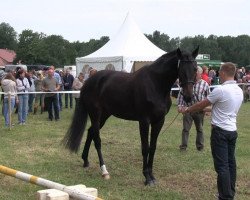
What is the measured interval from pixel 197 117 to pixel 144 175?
10.3 feet

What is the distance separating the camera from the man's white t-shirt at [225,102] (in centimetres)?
493

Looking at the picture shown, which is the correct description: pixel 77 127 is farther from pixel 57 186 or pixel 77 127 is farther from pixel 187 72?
pixel 57 186

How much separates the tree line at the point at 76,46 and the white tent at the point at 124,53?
161 ft

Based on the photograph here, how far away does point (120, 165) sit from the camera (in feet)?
24.9

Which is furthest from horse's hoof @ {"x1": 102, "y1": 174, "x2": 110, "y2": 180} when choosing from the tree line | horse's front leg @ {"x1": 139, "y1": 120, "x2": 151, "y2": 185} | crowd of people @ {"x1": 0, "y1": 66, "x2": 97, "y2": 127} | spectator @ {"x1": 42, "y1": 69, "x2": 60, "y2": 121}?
the tree line

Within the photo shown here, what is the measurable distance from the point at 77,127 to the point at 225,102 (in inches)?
133

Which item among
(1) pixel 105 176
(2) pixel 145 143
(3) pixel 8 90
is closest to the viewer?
(2) pixel 145 143

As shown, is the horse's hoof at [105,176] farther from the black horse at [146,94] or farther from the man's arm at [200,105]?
the man's arm at [200,105]

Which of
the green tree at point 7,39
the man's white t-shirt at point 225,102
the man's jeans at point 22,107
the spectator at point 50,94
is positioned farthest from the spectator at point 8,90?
the green tree at point 7,39

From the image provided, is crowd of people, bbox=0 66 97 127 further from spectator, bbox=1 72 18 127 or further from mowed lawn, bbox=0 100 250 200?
mowed lawn, bbox=0 100 250 200

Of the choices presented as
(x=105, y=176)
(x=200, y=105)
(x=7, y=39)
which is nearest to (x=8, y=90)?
(x=105, y=176)

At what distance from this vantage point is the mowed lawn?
589 cm

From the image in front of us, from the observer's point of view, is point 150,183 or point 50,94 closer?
point 150,183

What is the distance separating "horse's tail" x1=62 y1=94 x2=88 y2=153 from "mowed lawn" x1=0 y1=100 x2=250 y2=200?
1.32 feet
